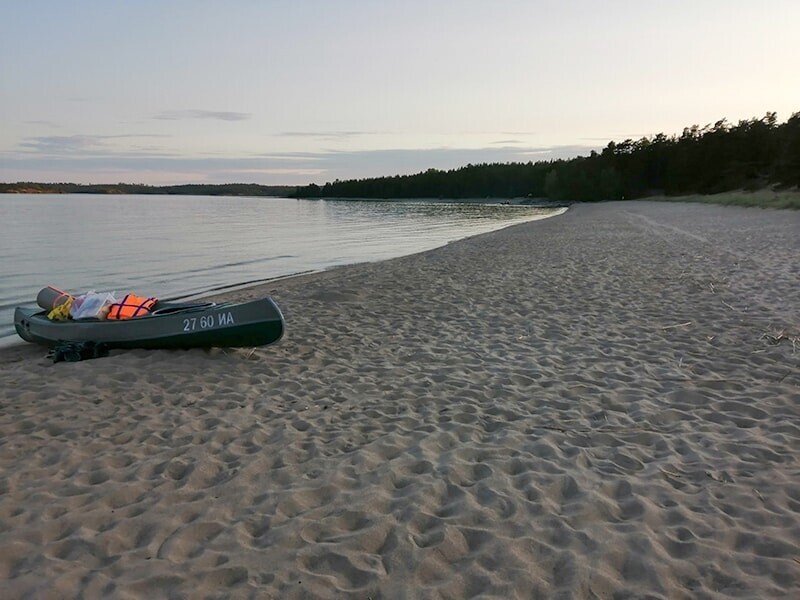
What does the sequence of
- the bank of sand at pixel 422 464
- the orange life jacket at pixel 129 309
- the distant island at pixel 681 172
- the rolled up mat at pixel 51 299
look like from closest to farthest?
the bank of sand at pixel 422 464 → the orange life jacket at pixel 129 309 → the rolled up mat at pixel 51 299 → the distant island at pixel 681 172

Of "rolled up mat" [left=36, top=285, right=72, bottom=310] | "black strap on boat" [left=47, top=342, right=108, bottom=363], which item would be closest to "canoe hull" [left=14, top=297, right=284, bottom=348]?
"black strap on boat" [left=47, top=342, right=108, bottom=363]

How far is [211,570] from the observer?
3193 millimetres

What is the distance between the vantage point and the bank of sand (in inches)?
124

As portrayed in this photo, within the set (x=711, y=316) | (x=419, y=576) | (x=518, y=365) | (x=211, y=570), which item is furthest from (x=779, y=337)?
(x=211, y=570)

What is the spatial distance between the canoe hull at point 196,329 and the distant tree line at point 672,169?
51.6 m

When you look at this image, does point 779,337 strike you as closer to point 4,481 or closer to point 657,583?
point 657,583

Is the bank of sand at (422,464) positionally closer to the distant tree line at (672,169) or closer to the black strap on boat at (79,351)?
the black strap on boat at (79,351)

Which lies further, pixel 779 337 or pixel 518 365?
pixel 779 337

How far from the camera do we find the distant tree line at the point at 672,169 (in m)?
59.2

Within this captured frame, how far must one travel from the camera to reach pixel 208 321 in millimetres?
7629

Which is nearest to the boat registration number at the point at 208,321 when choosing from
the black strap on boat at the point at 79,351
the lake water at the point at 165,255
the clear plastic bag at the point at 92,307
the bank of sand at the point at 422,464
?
the bank of sand at the point at 422,464

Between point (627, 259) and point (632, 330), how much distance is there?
328 inches

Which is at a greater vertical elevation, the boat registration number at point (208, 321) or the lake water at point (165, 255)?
the boat registration number at point (208, 321)

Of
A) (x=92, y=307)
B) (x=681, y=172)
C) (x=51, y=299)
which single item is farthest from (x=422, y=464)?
(x=681, y=172)
